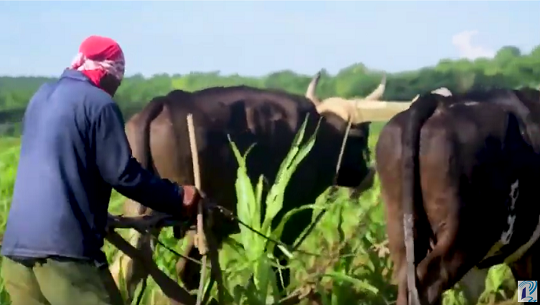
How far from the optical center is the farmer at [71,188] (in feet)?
10.5

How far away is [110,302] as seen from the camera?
3312mm

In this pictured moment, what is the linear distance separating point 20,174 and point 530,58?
68.8 feet

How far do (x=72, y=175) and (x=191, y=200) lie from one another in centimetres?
48

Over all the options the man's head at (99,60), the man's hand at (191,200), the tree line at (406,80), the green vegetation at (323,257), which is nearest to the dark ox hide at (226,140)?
the green vegetation at (323,257)

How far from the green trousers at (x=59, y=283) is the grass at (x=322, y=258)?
1.24 meters

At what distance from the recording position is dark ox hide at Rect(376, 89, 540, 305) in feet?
14.3

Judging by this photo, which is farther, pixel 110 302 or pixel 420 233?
pixel 420 233

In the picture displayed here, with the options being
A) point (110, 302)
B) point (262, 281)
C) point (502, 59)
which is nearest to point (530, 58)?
point (502, 59)

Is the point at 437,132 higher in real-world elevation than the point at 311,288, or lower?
higher

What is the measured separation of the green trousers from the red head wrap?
28.1 inches

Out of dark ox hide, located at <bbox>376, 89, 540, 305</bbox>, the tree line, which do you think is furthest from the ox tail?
the tree line

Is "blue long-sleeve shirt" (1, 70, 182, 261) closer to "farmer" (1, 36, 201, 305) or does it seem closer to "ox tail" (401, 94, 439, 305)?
"farmer" (1, 36, 201, 305)

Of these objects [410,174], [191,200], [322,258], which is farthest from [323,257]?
[191,200]

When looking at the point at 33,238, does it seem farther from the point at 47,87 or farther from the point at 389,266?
the point at 389,266
